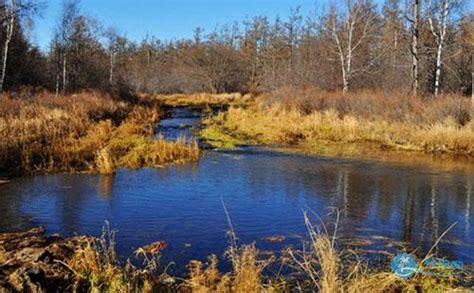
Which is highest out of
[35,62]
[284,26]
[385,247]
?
[284,26]

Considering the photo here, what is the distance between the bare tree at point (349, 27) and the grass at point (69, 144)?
14106 millimetres

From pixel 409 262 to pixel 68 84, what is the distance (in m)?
37.7

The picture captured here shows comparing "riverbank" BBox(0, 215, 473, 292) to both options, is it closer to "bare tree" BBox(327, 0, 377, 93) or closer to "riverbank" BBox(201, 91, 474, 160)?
"riverbank" BBox(201, 91, 474, 160)

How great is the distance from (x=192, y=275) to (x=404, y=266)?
8.49 feet

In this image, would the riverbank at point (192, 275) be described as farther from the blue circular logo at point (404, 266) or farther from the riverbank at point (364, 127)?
the riverbank at point (364, 127)

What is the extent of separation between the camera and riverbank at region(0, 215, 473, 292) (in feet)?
17.8

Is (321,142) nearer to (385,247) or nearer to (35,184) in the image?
(35,184)

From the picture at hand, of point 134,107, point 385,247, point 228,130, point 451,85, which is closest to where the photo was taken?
point 385,247

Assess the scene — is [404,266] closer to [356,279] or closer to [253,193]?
[356,279]

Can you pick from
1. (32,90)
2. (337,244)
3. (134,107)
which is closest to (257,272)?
(337,244)

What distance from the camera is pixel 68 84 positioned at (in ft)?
134

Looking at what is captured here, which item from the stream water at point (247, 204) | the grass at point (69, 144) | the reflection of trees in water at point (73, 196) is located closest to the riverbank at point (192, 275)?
the stream water at point (247, 204)

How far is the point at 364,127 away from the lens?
2194 centimetres

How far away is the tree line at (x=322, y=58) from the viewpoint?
102ft
